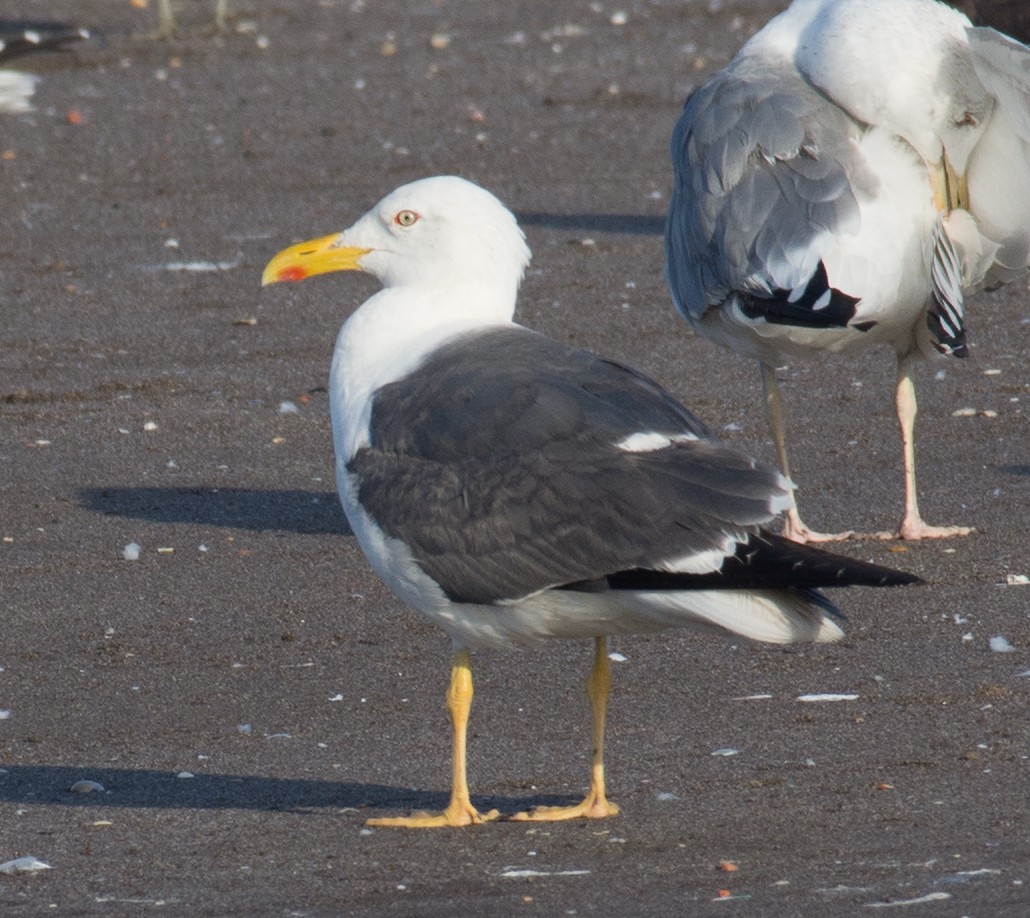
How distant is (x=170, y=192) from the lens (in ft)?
45.4

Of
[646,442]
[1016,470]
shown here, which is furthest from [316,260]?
[1016,470]

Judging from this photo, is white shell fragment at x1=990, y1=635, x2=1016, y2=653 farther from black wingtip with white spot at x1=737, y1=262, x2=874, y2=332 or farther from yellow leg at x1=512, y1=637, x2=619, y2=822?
yellow leg at x1=512, y1=637, x2=619, y2=822

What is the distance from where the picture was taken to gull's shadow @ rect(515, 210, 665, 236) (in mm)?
12570

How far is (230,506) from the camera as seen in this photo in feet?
26.3

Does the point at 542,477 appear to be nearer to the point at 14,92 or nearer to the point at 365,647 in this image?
the point at 365,647

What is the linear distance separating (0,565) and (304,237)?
530 cm

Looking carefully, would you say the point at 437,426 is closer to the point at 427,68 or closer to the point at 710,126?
the point at 710,126

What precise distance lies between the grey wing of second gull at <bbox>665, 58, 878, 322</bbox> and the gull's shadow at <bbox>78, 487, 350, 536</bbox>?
162 cm

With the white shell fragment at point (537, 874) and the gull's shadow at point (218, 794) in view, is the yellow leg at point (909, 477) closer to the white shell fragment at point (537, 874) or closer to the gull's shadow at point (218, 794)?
the gull's shadow at point (218, 794)

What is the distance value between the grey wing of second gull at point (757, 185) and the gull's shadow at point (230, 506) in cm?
162

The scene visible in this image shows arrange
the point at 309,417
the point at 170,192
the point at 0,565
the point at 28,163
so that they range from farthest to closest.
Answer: the point at 28,163 < the point at 170,192 < the point at 309,417 < the point at 0,565

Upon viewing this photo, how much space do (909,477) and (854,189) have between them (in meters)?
1.12

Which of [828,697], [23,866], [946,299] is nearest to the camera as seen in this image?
[23,866]

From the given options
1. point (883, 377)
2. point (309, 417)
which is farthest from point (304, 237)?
point (883, 377)
